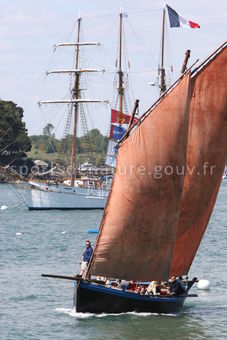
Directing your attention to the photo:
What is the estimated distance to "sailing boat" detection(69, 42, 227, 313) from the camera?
37094 millimetres

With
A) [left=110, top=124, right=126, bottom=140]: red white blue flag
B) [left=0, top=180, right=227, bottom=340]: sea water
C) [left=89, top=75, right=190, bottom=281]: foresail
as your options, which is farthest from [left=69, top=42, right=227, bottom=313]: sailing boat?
[left=110, top=124, right=126, bottom=140]: red white blue flag

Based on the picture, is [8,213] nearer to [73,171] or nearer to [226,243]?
[73,171]

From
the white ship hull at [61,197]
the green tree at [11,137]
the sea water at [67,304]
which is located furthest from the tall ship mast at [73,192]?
the green tree at [11,137]

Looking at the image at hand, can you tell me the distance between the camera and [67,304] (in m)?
40.7

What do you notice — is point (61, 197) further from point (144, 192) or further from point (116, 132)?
point (144, 192)

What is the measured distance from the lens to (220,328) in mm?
37250

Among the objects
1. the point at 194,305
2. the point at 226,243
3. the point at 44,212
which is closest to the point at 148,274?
the point at 194,305

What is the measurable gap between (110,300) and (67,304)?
3.78 m

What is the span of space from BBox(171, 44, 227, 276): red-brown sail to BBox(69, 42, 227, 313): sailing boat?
43 mm

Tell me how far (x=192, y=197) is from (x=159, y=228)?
8.82ft

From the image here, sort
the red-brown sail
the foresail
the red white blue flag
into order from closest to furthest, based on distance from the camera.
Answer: the foresail < the red-brown sail < the red white blue flag

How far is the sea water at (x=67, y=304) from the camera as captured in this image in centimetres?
3609

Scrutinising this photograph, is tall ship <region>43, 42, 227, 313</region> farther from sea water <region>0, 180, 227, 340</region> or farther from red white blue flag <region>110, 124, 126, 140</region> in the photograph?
red white blue flag <region>110, 124, 126, 140</region>

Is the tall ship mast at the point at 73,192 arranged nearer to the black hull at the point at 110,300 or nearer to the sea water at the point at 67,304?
the sea water at the point at 67,304
